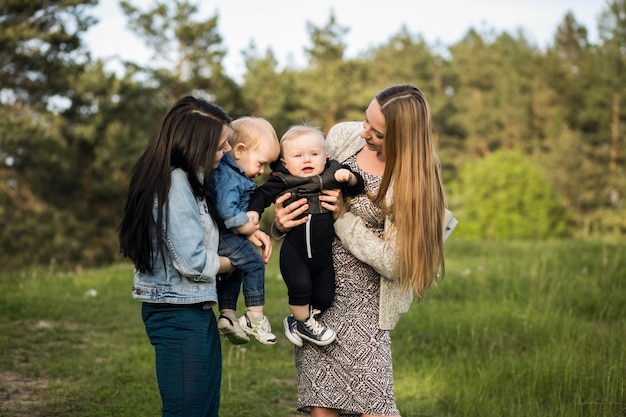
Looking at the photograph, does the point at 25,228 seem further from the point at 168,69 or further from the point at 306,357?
the point at 306,357

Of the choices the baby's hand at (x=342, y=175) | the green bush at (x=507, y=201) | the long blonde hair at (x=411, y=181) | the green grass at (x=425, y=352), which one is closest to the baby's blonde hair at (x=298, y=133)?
the baby's hand at (x=342, y=175)

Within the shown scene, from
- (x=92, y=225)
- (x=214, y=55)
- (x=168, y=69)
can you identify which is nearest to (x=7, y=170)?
(x=92, y=225)

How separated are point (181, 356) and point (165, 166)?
82 centimetres

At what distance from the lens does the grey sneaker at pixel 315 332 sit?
3443mm

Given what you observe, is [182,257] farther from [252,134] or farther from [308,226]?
[252,134]

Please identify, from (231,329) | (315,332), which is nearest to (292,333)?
(315,332)

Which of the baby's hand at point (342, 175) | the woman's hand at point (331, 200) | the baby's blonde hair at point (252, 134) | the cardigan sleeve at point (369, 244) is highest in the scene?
the baby's blonde hair at point (252, 134)

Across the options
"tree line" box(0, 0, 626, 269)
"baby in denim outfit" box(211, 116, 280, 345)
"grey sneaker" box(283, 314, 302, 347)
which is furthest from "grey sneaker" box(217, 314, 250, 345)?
"tree line" box(0, 0, 626, 269)

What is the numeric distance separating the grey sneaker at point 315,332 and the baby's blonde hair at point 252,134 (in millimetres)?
830

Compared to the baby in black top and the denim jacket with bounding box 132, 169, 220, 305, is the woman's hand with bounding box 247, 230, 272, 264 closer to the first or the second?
the baby in black top

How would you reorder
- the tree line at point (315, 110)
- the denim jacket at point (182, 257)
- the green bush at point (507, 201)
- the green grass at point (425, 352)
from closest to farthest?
the denim jacket at point (182, 257), the green grass at point (425, 352), the tree line at point (315, 110), the green bush at point (507, 201)

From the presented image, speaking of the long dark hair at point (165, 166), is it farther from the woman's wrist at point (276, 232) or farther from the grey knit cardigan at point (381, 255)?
the grey knit cardigan at point (381, 255)

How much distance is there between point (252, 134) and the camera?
137 inches

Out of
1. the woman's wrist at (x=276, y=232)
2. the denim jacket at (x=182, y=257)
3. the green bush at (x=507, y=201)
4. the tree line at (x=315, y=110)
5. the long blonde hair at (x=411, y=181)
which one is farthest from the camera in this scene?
the green bush at (x=507, y=201)
